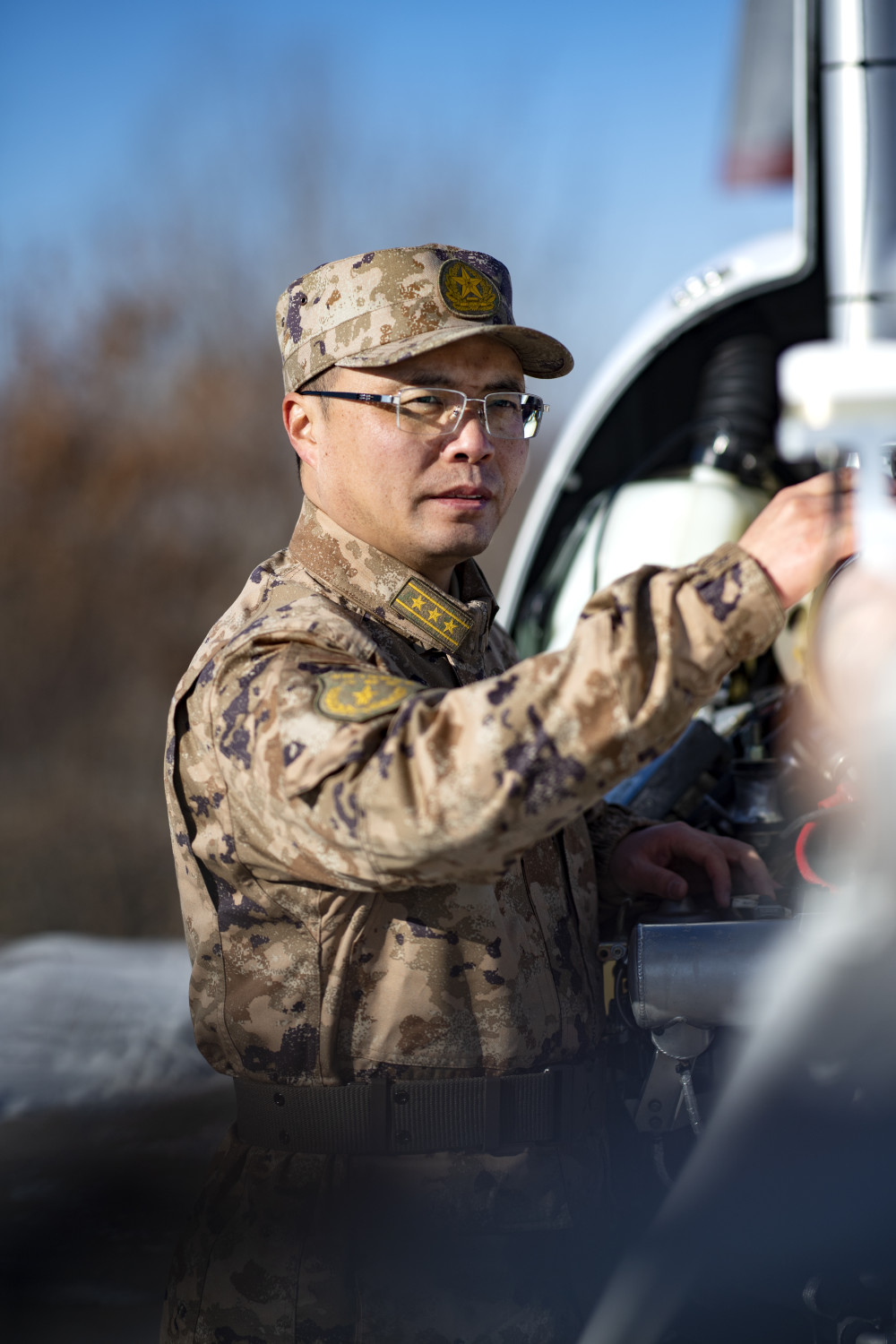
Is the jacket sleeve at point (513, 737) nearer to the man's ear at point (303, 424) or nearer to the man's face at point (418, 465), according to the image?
the man's face at point (418, 465)

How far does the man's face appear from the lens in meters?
1.89

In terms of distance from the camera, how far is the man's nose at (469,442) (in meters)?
1.89

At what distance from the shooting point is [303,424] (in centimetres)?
203

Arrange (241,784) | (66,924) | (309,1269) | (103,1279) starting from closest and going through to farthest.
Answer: (241,784), (309,1269), (103,1279), (66,924)

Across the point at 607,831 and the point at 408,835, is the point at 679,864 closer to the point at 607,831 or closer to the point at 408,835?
the point at 607,831

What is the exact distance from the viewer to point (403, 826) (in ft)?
4.47

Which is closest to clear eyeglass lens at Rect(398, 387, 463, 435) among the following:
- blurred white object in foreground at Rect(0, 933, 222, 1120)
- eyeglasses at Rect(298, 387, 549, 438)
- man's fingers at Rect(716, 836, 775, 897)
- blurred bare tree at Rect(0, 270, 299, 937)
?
eyeglasses at Rect(298, 387, 549, 438)

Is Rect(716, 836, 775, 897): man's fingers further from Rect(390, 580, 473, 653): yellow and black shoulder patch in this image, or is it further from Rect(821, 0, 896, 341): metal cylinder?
Rect(821, 0, 896, 341): metal cylinder

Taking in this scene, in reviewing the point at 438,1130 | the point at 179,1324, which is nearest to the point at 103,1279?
the point at 179,1324

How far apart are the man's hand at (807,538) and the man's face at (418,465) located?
59 centimetres

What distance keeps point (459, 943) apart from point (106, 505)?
50.7 feet

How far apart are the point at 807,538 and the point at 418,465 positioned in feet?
2.27

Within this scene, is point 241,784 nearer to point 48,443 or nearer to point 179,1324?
point 179,1324

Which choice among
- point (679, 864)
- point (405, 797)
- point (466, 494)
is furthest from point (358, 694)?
point (679, 864)
